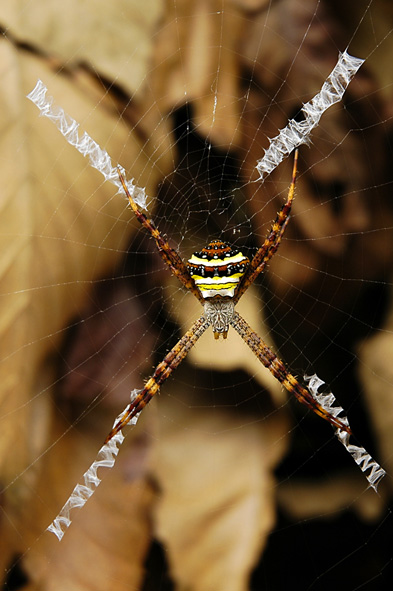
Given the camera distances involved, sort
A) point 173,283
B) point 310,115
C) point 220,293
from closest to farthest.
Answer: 1. point 310,115
2. point 220,293
3. point 173,283

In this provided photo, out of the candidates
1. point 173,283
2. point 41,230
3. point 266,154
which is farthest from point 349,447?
point 41,230

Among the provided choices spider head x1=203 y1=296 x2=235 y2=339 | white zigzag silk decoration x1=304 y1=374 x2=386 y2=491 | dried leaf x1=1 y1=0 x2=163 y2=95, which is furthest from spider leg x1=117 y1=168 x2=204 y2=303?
white zigzag silk decoration x1=304 y1=374 x2=386 y2=491

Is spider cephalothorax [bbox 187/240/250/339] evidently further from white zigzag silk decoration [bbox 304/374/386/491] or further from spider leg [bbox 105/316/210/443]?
white zigzag silk decoration [bbox 304/374/386/491]

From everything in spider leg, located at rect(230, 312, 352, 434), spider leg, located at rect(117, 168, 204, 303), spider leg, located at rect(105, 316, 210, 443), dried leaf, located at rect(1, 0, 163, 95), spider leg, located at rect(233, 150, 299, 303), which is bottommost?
spider leg, located at rect(230, 312, 352, 434)

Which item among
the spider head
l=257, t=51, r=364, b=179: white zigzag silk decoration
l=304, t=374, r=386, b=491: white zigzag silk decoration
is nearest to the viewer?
l=257, t=51, r=364, b=179: white zigzag silk decoration

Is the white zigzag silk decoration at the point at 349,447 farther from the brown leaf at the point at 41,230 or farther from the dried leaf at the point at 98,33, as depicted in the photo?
the dried leaf at the point at 98,33

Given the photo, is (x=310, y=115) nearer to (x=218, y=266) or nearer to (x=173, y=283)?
(x=218, y=266)


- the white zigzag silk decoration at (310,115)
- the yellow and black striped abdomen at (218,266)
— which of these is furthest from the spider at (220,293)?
the white zigzag silk decoration at (310,115)
